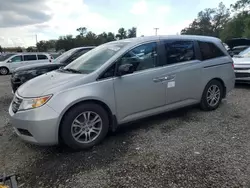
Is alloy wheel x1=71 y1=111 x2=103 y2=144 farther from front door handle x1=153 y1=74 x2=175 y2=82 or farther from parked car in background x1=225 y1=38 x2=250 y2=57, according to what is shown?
parked car in background x1=225 y1=38 x2=250 y2=57

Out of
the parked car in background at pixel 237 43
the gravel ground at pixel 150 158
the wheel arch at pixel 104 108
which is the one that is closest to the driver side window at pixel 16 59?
the parked car in background at pixel 237 43

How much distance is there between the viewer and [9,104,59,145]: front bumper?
3.25 metres

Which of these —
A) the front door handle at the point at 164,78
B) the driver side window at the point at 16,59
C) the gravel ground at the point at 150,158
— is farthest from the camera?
the driver side window at the point at 16,59

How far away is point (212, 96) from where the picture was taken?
17.1 feet

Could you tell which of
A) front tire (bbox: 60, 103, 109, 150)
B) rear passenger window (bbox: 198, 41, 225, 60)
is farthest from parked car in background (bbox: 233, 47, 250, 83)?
front tire (bbox: 60, 103, 109, 150)

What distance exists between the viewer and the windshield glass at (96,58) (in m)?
3.94

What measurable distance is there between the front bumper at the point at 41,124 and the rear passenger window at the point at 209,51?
3.23 m

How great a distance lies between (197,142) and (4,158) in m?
2.86

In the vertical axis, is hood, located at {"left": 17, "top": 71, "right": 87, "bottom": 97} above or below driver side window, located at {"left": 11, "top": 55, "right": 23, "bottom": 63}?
below

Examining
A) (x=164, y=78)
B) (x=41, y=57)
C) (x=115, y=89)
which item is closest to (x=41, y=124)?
(x=115, y=89)

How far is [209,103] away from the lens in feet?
17.0

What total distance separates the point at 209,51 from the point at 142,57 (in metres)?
1.75

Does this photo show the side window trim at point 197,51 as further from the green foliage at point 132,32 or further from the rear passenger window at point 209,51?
the green foliage at point 132,32

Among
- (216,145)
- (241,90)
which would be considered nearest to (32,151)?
(216,145)
